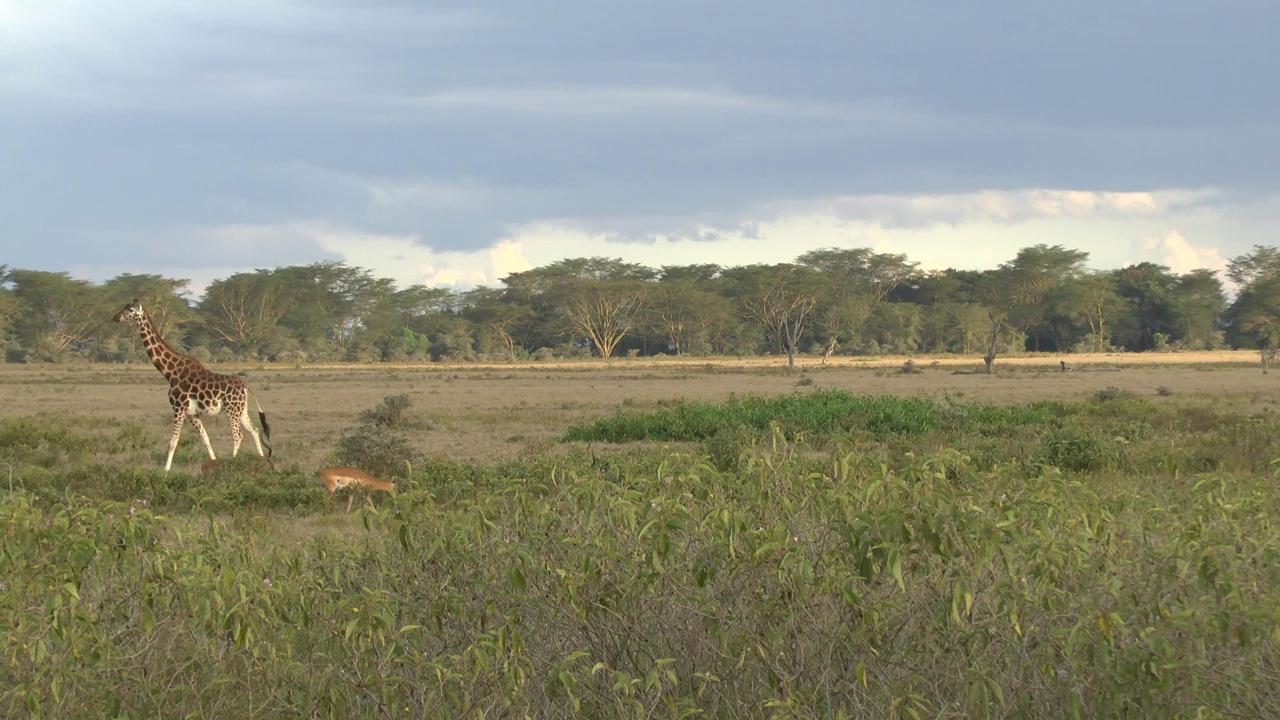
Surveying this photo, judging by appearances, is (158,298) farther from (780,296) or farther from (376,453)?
(376,453)

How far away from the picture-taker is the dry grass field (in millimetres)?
18547

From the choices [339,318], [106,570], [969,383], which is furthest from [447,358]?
[106,570]

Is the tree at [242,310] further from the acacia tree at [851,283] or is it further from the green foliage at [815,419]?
the green foliage at [815,419]

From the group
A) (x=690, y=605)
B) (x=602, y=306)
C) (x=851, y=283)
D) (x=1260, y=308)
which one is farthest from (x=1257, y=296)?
(x=690, y=605)

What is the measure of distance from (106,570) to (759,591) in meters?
2.08

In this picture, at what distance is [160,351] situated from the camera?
14.9 m

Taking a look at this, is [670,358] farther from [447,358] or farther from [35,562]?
[35,562]

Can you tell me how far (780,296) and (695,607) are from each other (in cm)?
6056

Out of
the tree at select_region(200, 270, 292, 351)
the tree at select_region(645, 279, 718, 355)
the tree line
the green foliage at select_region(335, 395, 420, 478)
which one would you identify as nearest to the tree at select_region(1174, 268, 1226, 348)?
the tree line

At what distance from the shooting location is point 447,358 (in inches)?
2576

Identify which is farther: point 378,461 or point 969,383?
point 969,383

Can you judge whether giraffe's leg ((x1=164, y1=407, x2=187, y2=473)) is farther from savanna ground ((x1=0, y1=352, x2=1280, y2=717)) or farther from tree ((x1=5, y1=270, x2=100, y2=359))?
tree ((x1=5, y1=270, x2=100, y2=359))

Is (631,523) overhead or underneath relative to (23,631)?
overhead

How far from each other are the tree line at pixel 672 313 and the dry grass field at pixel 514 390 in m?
9.25
